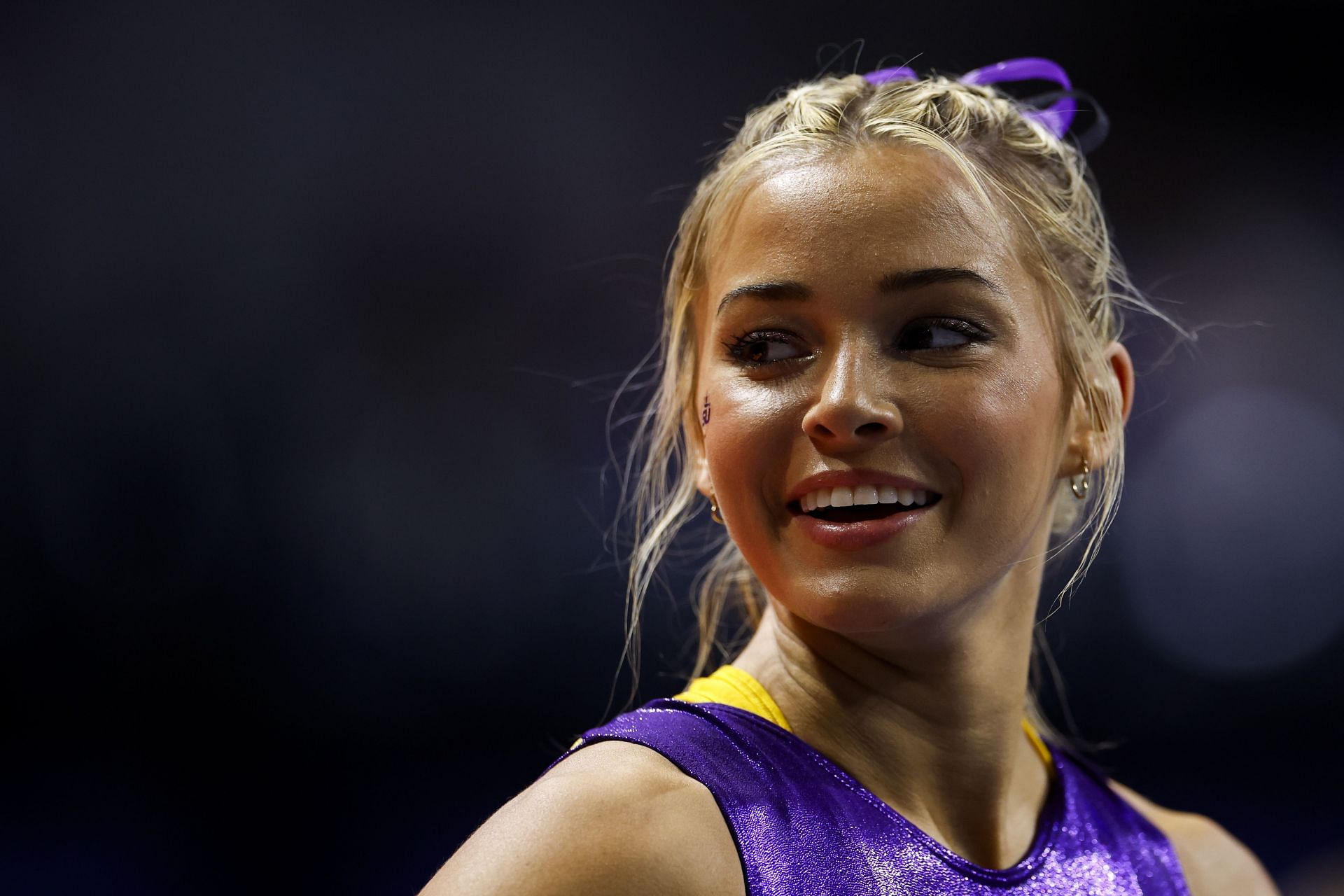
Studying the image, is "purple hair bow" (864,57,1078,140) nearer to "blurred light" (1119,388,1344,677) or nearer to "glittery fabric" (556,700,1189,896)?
"glittery fabric" (556,700,1189,896)

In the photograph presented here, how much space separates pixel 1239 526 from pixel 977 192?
2484 millimetres

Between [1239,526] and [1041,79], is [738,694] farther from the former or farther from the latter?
[1239,526]

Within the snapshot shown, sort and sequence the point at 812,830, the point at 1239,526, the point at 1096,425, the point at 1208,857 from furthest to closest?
the point at 1239,526 < the point at 1208,857 < the point at 1096,425 < the point at 812,830

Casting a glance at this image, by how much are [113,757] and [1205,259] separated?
298 cm

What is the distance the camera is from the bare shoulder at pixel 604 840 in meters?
0.89

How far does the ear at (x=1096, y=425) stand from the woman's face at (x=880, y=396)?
8 centimetres

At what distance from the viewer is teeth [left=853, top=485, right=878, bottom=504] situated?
109 centimetres

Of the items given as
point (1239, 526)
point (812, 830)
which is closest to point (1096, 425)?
point (812, 830)

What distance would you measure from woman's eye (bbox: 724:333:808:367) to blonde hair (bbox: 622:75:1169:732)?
14 cm

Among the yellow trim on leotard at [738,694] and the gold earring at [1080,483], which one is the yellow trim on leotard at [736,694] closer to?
the yellow trim on leotard at [738,694]

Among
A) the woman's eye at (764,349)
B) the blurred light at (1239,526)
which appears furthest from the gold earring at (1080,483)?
the blurred light at (1239,526)

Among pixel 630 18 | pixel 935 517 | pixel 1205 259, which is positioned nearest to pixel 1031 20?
pixel 1205 259

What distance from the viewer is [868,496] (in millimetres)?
1095

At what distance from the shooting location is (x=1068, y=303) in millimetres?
1234
